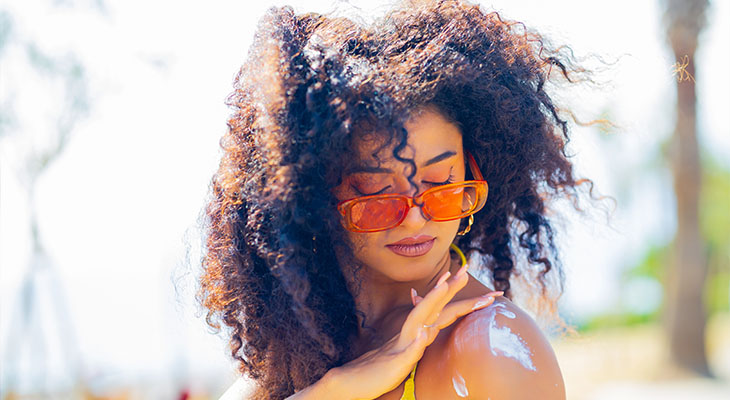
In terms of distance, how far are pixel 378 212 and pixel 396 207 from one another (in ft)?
0.18

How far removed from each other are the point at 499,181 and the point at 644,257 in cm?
2056

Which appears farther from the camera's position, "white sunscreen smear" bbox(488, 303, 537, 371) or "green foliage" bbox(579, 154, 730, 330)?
"green foliage" bbox(579, 154, 730, 330)

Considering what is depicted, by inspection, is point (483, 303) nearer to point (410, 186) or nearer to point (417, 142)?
point (410, 186)

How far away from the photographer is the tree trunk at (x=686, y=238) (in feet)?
26.1

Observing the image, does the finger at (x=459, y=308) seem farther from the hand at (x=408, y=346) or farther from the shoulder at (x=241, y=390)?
the shoulder at (x=241, y=390)

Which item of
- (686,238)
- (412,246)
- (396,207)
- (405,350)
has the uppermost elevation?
(396,207)

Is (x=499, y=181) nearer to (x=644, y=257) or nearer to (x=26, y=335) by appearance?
(x=26, y=335)

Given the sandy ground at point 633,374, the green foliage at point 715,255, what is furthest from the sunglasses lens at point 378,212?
the green foliage at point 715,255

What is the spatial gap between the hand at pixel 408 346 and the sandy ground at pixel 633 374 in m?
6.63

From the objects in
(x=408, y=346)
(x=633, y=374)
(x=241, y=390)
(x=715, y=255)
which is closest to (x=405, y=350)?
(x=408, y=346)

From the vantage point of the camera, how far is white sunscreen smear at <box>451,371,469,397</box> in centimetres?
173

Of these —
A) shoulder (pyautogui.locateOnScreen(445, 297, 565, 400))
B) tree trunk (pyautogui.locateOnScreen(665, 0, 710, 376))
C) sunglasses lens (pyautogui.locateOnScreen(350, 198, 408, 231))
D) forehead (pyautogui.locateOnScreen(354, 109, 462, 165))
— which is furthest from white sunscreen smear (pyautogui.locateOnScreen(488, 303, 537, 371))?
tree trunk (pyautogui.locateOnScreen(665, 0, 710, 376))

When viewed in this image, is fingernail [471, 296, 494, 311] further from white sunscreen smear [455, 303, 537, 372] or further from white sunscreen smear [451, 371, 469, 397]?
white sunscreen smear [451, 371, 469, 397]

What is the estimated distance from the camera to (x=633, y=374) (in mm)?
10234
